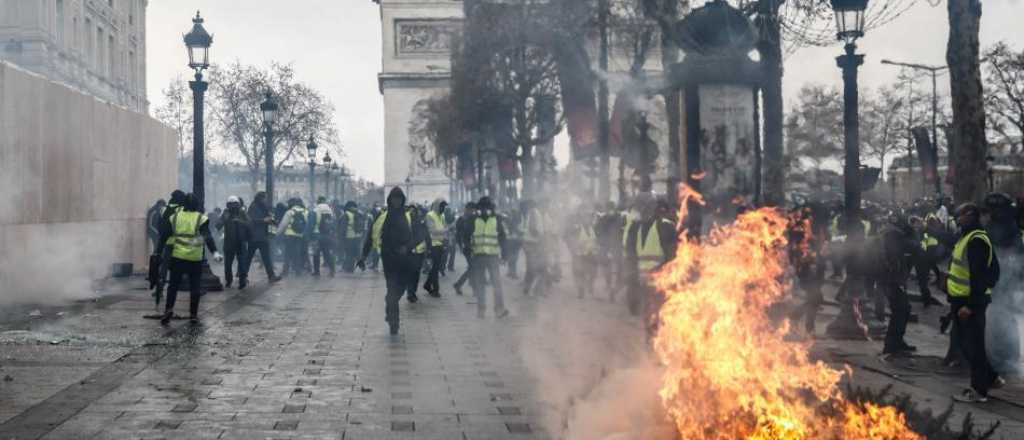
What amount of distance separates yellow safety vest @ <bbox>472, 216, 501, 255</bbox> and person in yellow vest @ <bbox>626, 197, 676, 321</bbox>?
2.14 metres

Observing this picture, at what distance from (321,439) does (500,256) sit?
384 inches

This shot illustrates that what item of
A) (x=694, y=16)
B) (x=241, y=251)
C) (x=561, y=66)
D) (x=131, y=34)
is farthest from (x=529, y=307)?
(x=131, y=34)

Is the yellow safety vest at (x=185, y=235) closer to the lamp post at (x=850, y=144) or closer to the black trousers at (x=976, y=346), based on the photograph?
the lamp post at (x=850, y=144)

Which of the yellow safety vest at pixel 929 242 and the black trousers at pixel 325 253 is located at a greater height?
the yellow safety vest at pixel 929 242

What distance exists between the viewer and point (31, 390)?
8.41 m

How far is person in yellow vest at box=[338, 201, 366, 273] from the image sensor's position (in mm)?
27188

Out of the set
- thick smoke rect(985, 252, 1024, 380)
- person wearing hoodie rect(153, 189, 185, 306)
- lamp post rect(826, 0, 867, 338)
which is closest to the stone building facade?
person wearing hoodie rect(153, 189, 185, 306)

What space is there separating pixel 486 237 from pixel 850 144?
4941 millimetres

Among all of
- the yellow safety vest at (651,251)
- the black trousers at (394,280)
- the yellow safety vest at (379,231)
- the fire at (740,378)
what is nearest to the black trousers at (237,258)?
the yellow safety vest at (379,231)

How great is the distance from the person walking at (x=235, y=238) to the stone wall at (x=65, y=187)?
219cm

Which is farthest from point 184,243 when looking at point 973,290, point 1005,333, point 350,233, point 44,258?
point 350,233

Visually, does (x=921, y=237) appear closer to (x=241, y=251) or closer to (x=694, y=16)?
(x=694, y=16)

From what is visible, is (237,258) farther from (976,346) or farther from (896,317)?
(976,346)

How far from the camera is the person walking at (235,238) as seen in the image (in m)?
21.4
